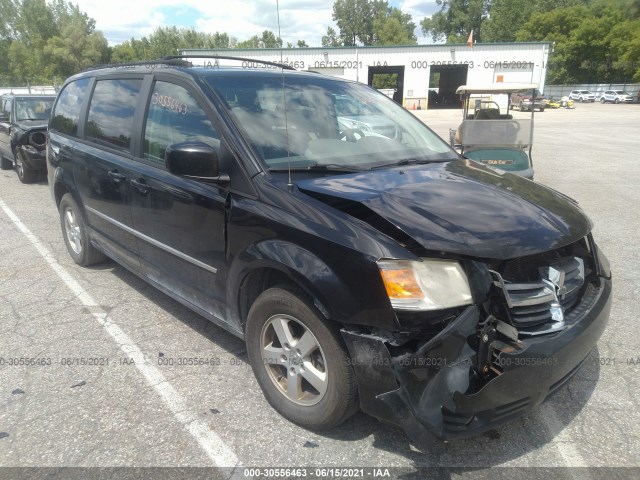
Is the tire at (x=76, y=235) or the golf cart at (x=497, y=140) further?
the golf cart at (x=497, y=140)

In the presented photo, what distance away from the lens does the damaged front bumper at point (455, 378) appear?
204 cm

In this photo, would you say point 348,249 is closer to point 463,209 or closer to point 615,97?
point 463,209

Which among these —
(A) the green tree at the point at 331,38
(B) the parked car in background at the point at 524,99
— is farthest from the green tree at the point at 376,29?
(B) the parked car in background at the point at 524,99

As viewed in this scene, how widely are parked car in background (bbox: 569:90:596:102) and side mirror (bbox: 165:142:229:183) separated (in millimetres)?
66273

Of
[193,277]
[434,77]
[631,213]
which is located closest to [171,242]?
[193,277]

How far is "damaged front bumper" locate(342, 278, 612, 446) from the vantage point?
2045 millimetres

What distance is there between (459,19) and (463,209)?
4048 inches

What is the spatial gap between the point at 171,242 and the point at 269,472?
166 centimetres

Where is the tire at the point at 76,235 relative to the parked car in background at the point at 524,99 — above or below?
below

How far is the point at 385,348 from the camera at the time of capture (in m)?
2.11

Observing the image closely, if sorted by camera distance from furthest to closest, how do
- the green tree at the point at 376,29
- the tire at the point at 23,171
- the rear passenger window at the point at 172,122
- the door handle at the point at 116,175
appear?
the green tree at the point at 376,29, the tire at the point at 23,171, the door handle at the point at 116,175, the rear passenger window at the point at 172,122

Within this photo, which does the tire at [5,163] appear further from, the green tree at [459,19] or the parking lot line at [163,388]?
the green tree at [459,19]

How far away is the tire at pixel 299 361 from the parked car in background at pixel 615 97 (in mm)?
63970

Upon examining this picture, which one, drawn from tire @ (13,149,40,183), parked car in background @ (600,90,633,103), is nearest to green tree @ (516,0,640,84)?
parked car in background @ (600,90,633,103)
